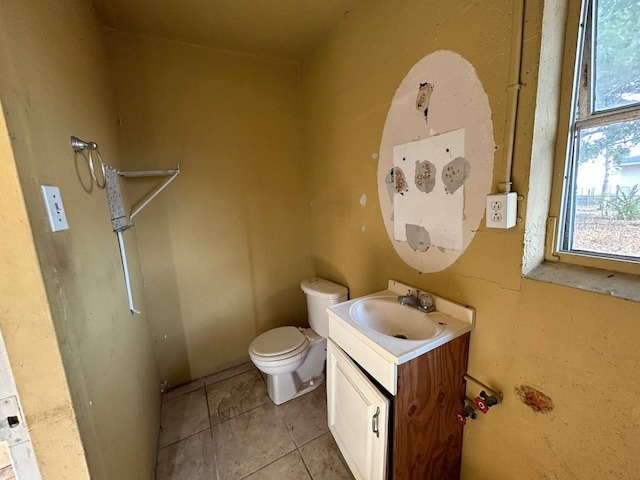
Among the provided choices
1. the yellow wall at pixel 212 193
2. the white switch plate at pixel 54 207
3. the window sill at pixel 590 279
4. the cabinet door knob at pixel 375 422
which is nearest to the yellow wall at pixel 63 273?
the white switch plate at pixel 54 207

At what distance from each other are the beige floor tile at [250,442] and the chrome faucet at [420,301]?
106 centimetres

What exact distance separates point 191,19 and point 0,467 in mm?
2017

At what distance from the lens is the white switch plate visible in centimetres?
64

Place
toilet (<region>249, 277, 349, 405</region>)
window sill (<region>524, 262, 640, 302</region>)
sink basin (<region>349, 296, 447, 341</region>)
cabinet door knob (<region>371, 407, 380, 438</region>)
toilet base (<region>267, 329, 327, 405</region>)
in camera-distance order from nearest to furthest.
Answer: window sill (<region>524, 262, 640, 302</region>) < cabinet door knob (<region>371, 407, 380, 438</region>) < sink basin (<region>349, 296, 447, 341</region>) < toilet (<region>249, 277, 349, 405</region>) < toilet base (<region>267, 329, 327, 405</region>)

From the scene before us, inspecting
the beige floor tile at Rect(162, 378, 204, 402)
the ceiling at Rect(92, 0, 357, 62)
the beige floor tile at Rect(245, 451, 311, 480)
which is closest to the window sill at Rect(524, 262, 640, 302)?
the beige floor tile at Rect(245, 451, 311, 480)

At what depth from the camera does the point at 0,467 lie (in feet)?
1.94

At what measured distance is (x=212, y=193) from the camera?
1.88m

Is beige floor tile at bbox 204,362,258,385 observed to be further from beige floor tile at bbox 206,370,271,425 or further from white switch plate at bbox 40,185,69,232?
white switch plate at bbox 40,185,69,232

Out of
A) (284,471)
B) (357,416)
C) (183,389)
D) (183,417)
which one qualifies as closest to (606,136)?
(357,416)

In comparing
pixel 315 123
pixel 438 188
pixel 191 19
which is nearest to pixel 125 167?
pixel 191 19

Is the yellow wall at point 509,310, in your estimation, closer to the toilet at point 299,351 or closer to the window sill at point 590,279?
the window sill at point 590,279

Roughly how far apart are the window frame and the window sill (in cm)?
2

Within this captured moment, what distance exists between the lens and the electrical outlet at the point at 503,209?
86 centimetres

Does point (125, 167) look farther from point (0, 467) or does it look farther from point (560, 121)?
point (560, 121)
